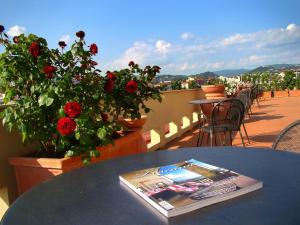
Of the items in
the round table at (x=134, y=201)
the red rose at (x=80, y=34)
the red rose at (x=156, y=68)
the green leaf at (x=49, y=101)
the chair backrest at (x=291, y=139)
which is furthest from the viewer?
the red rose at (x=156, y=68)

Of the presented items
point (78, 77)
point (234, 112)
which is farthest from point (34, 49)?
point (234, 112)

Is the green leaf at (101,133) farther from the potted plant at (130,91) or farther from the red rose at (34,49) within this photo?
the red rose at (34,49)

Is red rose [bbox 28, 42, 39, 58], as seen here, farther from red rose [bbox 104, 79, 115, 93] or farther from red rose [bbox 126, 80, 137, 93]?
red rose [bbox 126, 80, 137, 93]

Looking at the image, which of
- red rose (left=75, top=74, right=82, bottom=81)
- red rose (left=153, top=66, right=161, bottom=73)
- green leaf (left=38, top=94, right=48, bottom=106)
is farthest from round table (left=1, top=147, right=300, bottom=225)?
red rose (left=153, top=66, right=161, bottom=73)

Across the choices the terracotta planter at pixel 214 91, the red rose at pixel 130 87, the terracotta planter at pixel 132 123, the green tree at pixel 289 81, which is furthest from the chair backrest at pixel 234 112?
the green tree at pixel 289 81

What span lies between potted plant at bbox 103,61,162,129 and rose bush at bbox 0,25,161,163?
0.04 metres

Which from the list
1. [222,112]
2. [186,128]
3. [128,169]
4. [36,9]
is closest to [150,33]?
[186,128]

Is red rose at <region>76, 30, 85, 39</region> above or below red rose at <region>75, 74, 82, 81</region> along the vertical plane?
above

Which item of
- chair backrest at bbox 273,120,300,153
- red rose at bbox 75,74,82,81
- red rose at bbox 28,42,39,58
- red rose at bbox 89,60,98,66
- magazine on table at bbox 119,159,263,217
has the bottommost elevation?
chair backrest at bbox 273,120,300,153

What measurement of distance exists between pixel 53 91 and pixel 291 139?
4.67 feet

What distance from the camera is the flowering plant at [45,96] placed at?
1.97 meters

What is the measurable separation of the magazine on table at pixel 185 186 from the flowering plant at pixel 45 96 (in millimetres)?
1134

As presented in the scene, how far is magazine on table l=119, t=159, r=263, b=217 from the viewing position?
2.16 ft

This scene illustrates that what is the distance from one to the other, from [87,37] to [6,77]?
68cm
